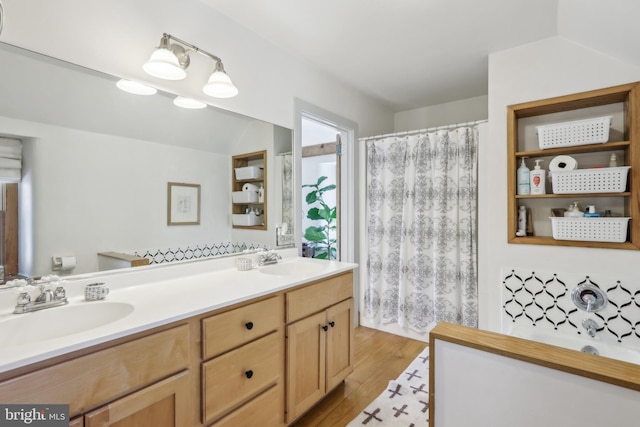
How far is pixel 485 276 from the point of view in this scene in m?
2.50

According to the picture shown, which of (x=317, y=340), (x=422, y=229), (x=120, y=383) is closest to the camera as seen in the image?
(x=120, y=383)

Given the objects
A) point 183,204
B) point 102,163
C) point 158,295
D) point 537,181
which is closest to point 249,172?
point 183,204

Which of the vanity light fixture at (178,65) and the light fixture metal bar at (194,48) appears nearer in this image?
the vanity light fixture at (178,65)

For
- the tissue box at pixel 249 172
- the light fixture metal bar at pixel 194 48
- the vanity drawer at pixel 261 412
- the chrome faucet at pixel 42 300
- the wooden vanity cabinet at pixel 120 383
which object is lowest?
the vanity drawer at pixel 261 412

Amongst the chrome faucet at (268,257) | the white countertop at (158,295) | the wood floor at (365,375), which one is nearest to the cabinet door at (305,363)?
the wood floor at (365,375)

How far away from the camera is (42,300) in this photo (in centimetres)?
117

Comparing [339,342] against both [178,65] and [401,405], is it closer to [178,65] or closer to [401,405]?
[401,405]

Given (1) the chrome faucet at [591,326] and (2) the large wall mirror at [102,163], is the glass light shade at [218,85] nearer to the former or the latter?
(2) the large wall mirror at [102,163]

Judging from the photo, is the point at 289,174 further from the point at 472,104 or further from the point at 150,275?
the point at 472,104

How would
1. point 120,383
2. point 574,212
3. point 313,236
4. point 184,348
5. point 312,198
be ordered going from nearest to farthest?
point 120,383, point 184,348, point 574,212, point 313,236, point 312,198

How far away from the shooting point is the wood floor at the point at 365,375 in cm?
181

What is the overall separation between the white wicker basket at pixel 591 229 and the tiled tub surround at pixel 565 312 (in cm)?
26

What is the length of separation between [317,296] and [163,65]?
56.4 inches

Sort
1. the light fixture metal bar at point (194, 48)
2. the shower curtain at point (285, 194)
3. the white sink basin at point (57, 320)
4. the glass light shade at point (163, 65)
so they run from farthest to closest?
the shower curtain at point (285, 194) → the light fixture metal bar at point (194, 48) → the glass light shade at point (163, 65) → the white sink basin at point (57, 320)
